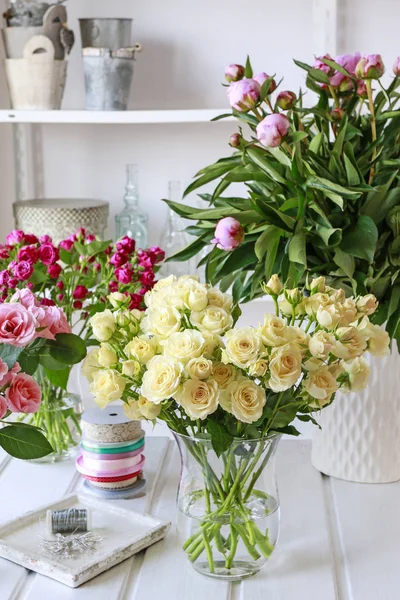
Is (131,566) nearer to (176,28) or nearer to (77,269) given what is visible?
(77,269)

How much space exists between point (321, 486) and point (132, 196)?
3.75 ft

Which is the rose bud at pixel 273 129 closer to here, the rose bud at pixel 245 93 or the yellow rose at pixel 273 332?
the rose bud at pixel 245 93

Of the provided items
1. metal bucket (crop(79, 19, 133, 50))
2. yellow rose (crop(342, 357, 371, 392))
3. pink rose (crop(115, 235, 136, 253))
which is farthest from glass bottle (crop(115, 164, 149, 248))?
yellow rose (crop(342, 357, 371, 392))

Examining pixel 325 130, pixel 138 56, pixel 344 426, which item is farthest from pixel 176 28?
pixel 344 426

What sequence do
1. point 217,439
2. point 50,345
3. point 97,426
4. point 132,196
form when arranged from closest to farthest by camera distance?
point 217,439 → point 50,345 → point 97,426 → point 132,196

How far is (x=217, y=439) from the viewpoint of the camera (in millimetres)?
969

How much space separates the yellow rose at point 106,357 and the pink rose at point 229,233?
0.29 metres

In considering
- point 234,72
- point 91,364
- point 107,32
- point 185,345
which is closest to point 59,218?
point 107,32

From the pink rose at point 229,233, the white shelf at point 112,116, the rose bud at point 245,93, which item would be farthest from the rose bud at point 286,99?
the white shelf at point 112,116

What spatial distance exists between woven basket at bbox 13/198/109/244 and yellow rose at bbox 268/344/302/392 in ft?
4.33

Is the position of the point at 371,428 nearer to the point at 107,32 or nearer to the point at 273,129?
the point at 273,129

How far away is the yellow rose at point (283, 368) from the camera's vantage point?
0.93 metres

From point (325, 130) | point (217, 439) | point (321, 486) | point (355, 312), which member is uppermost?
point (325, 130)

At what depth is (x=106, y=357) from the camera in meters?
1.00
